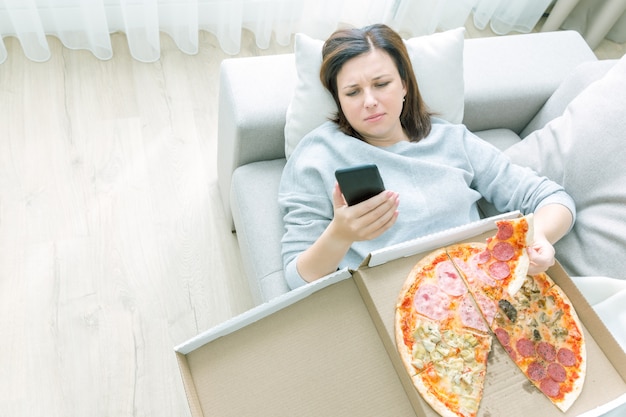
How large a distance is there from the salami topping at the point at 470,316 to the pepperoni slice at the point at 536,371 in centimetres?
10

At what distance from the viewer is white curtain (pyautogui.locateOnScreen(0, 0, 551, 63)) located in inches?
79.2

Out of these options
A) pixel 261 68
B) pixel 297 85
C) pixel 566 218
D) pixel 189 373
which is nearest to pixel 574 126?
Result: pixel 566 218

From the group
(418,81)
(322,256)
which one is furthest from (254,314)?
(418,81)

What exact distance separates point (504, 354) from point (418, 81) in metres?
0.77

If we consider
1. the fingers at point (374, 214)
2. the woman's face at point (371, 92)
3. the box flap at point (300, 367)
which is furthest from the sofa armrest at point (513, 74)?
the box flap at point (300, 367)

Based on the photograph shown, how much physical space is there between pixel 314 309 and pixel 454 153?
2.14 feet

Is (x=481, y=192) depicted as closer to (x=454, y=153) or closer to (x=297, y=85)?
(x=454, y=153)

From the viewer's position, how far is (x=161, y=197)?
73.4 inches

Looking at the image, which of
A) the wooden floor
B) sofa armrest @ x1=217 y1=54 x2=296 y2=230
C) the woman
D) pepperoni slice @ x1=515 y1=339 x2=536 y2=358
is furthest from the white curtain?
pepperoni slice @ x1=515 y1=339 x2=536 y2=358

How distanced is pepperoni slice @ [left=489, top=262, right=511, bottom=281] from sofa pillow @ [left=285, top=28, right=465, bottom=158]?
56 centimetres

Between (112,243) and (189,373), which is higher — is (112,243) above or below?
below

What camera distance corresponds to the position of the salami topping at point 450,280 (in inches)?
41.8

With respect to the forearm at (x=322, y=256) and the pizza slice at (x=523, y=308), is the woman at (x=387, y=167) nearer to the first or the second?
the forearm at (x=322, y=256)

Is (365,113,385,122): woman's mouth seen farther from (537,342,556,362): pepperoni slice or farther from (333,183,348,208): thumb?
(537,342,556,362): pepperoni slice
